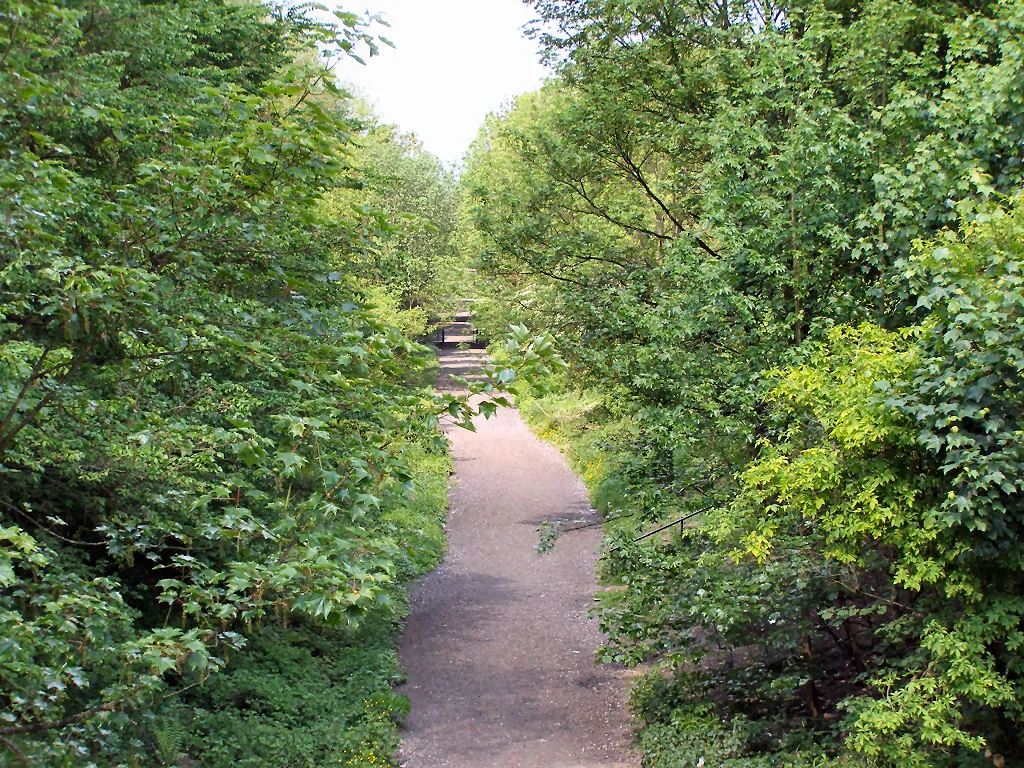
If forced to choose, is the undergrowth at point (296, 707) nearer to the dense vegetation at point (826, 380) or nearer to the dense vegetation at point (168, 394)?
the dense vegetation at point (168, 394)

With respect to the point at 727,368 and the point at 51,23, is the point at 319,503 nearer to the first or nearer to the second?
the point at 727,368

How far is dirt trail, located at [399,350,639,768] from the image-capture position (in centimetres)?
1012

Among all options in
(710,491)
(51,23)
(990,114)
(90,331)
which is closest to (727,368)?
(710,491)

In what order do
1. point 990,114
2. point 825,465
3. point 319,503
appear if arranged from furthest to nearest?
point 990,114
point 825,465
point 319,503

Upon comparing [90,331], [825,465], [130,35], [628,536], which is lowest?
[628,536]

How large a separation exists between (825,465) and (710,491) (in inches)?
104

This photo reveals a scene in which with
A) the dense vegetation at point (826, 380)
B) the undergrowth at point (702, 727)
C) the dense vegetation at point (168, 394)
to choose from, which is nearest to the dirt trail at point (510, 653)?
the undergrowth at point (702, 727)

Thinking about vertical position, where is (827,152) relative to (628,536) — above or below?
above

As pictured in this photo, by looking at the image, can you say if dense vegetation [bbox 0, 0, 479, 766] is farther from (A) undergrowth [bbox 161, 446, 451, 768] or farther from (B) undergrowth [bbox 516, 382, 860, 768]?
(B) undergrowth [bbox 516, 382, 860, 768]

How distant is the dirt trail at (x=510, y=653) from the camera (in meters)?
10.1

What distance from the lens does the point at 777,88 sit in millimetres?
9914

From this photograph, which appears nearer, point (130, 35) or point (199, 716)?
point (199, 716)

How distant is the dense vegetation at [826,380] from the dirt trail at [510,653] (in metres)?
0.99

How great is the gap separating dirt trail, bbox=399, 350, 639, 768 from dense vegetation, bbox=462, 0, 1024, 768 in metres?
0.99
